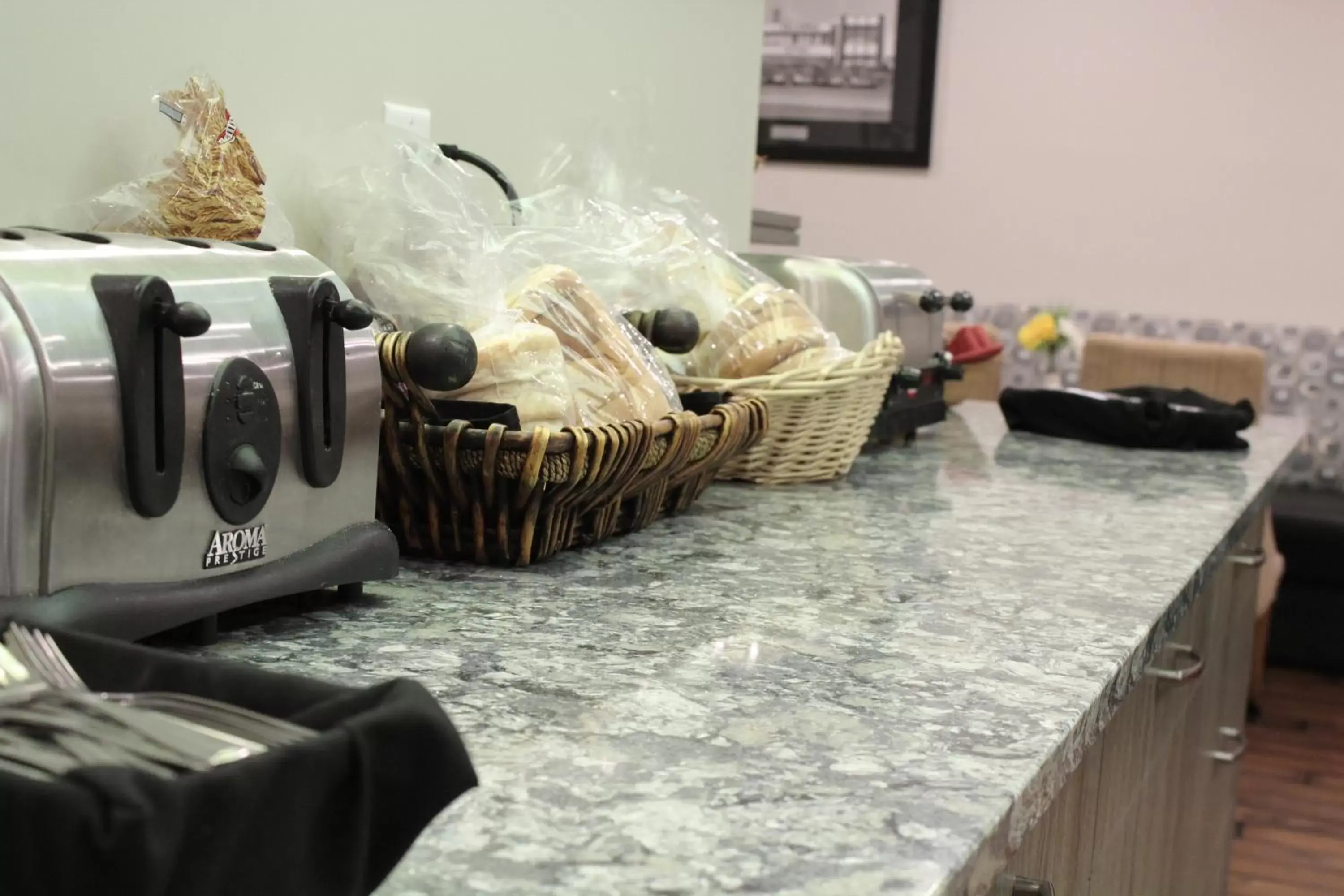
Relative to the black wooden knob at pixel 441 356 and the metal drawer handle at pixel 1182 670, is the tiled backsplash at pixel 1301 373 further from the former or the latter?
the black wooden knob at pixel 441 356

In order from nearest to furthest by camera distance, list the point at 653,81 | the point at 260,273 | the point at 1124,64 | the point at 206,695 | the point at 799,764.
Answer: the point at 206,695
the point at 799,764
the point at 260,273
the point at 653,81
the point at 1124,64

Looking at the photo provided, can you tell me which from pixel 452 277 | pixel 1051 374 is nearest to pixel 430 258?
pixel 452 277

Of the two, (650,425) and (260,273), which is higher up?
(260,273)

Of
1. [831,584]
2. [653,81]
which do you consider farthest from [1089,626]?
[653,81]

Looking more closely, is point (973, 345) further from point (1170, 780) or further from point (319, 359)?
point (319, 359)

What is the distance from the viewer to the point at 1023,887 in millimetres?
785

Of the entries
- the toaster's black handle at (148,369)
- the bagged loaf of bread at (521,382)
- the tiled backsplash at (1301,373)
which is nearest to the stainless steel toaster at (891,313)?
the bagged loaf of bread at (521,382)

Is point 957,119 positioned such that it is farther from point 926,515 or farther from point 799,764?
point 799,764

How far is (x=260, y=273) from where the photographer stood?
0.84 meters

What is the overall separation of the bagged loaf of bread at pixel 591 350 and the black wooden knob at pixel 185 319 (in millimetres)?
408

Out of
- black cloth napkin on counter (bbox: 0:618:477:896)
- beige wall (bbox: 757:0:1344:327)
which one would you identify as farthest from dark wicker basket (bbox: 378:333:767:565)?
beige wall (bbox: 757:0:1344:327)

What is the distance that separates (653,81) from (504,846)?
1.40m

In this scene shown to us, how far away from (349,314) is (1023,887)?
0.51 m

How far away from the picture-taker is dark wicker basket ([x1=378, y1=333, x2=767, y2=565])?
0.99m
